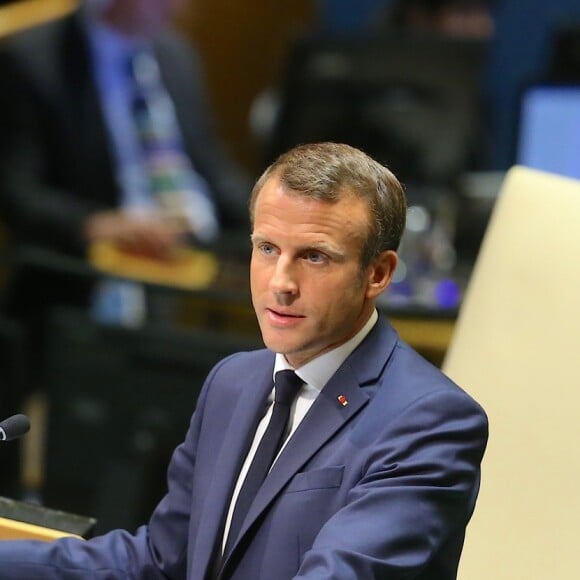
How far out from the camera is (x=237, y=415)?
1.84 metres

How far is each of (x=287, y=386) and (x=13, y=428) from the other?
0.36m

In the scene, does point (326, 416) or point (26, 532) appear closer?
point (326, 416)

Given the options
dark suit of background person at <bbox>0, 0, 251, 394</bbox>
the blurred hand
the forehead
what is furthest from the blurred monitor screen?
the forehead

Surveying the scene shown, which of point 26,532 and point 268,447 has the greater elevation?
point 268,447

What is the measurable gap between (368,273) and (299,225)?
0.11 m

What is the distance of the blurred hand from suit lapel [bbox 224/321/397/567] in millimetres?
2222

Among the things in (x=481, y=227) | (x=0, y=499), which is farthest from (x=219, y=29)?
(x=0, y=499)

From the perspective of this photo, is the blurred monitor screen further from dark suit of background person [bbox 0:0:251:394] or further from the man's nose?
the man's nose

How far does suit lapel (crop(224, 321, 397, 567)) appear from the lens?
1722 millimetres

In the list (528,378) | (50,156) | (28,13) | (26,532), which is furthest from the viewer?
(28,13)

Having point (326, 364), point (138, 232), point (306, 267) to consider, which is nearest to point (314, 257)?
point (306, 267)

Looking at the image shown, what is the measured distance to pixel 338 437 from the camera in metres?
1.72

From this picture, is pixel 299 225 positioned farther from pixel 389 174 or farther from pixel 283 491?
pixel 283 491

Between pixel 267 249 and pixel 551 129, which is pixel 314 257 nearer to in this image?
pixel 267 249
